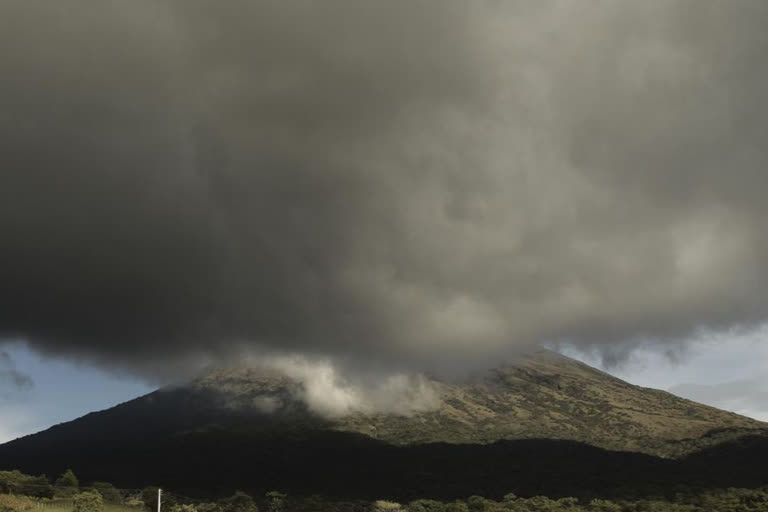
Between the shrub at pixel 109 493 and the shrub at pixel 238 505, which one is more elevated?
the shrub at pixel 109 493

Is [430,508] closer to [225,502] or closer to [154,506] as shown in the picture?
[225,502]

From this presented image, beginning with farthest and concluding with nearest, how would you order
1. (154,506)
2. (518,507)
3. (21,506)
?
(518,507) < (154,506) < (21,506)

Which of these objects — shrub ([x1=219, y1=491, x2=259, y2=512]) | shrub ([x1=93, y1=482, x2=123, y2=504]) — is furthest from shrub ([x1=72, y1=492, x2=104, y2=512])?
shrub ([x1=219, y1=491, x2=259, y2=512])

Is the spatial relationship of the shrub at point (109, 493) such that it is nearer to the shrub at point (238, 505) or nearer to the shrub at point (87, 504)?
the shrub at point (238, 505)

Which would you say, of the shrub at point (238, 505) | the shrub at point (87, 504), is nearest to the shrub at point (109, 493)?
the shrub at point (238, 505)

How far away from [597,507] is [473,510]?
1477 inches

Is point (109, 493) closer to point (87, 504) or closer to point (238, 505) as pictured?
point (238, 505)

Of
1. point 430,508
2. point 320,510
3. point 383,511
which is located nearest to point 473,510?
point 430,508

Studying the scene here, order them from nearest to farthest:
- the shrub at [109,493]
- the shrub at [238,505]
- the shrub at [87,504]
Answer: the shrub at [87,504] → the shrub at [109,493] → the shrub at [238,505]

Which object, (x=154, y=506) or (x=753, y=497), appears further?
(x=753, y=497)

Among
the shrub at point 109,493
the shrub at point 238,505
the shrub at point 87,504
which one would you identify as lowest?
the shrub at point 238,505

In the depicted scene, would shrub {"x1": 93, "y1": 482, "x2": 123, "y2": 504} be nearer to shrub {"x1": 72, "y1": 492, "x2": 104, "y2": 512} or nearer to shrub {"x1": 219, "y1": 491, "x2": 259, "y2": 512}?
shrub {"x1": 219, "y1": 491, "x2": 259, "y2": 512}

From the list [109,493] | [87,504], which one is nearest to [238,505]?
[109,493]

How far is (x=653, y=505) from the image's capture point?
640ft
